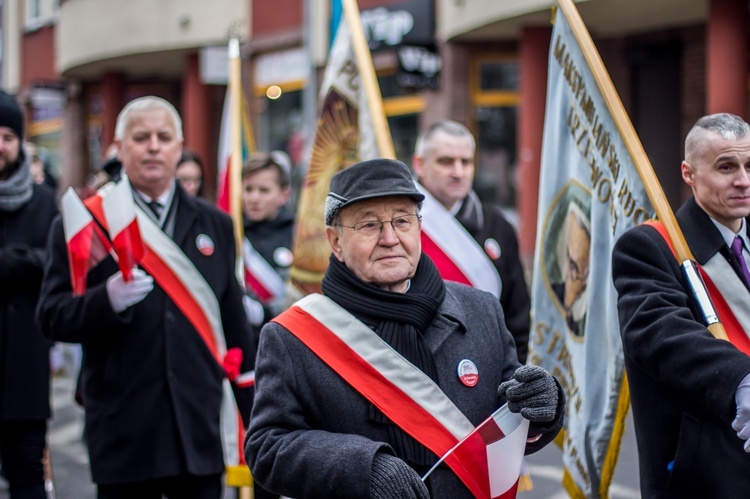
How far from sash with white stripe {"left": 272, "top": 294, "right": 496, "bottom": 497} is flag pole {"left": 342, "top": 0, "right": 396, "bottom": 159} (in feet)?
6.59

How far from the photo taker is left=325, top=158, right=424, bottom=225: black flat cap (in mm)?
2707

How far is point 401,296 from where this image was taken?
8.86 ft

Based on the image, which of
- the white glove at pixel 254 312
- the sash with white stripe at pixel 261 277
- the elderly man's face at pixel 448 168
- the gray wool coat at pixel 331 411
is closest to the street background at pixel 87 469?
the sash with white stripe at pixel 261 277

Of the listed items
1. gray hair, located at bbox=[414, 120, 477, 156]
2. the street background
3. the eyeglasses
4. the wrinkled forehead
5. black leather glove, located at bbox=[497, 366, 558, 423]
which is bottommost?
the street background

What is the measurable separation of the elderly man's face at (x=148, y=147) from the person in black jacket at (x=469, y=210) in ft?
4.19

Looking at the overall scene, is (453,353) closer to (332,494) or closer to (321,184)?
(332,494)

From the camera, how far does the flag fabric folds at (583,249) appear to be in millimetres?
3625

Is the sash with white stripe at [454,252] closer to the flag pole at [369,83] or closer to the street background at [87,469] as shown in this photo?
the flag pole at [369,83]

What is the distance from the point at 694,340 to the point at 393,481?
0.97 m

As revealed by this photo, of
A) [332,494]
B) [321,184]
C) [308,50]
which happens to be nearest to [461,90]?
[308,50]

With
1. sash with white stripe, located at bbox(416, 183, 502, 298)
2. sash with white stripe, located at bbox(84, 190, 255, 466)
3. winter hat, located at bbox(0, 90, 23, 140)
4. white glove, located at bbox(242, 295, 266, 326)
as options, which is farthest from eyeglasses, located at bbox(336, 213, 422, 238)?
white glove, located at bbox(242, 295, 266, 326)

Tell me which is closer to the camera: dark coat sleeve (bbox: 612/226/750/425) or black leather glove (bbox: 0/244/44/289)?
dark coat sleeve (bbox: 612/226/750/425)

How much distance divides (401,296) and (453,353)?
0.68ft

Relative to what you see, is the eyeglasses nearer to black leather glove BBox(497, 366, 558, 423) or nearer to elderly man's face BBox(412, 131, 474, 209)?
black leather glove BBox(497, 366, 558, 423)
